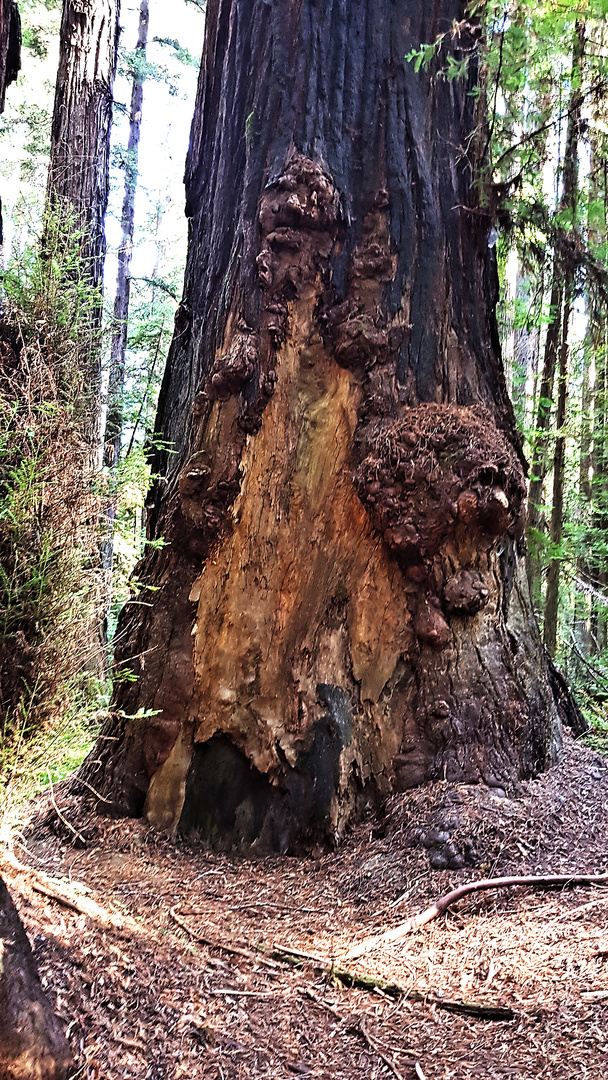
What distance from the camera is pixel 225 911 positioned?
3.38 metres

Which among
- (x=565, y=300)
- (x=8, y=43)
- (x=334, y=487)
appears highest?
(x=565, y=300)

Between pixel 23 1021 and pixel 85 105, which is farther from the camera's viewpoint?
pixel 85 105

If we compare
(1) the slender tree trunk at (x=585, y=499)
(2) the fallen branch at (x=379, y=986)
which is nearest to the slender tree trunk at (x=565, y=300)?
(1) the slender tree trunk at (x=585, y=499)

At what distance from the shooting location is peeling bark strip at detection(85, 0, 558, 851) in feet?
13.8

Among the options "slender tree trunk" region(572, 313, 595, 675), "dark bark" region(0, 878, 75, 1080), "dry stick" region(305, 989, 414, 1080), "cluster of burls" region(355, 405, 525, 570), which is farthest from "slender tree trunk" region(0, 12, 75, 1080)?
"slender tree trunk" region(572, 313, 595, 675)

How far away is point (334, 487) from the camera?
4508mm

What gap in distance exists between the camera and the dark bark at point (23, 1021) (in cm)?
191

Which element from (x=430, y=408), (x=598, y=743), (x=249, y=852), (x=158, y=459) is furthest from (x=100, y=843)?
(x=598, y=743)

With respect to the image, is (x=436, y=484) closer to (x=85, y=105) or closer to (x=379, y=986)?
(x=379, y=986)

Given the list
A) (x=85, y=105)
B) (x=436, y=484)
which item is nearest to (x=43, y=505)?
(x=436, y=484)

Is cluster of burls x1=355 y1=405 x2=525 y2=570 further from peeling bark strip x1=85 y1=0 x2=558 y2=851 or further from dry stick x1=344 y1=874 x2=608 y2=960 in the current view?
dry stick x1=344 y1=874 x2=608 y2=960

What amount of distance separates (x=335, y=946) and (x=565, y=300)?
4.84 meters

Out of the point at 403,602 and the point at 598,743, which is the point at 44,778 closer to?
the point at 403,602

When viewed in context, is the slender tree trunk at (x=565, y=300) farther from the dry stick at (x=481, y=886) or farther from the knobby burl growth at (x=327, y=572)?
the dry stick at (x=481, y=886)
